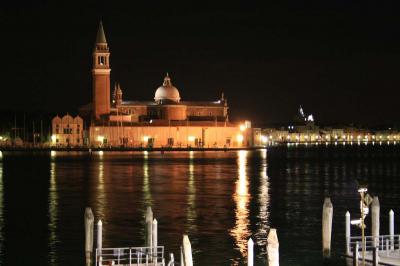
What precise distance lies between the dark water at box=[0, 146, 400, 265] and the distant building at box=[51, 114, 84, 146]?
61465 millimetres

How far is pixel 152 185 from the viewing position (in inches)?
2042

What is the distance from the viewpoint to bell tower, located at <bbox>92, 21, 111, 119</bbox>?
411 ft

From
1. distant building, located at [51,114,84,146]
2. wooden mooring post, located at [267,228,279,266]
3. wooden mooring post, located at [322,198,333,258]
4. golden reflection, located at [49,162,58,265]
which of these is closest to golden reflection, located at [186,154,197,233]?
golden reflection, located at [49,162,58,265]

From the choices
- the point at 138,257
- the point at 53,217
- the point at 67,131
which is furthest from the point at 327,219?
the point at 67,131

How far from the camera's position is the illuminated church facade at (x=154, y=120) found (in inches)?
4990

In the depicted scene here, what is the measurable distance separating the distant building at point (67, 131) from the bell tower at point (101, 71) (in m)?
4.40

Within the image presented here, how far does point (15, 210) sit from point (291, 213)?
1190 cm

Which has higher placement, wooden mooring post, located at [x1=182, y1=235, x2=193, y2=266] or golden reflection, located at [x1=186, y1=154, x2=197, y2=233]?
wooden mooring post, located at [x1=182, y1=235, x2=193, y2=266]

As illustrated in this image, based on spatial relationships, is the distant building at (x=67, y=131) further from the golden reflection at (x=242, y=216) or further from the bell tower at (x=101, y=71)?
the golden reflection at (x=242, y=216)

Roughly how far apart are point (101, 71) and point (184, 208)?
90.0 m

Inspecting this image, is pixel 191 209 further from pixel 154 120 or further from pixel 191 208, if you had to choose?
pixel 154 120

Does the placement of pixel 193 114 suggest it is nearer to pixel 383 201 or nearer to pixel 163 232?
pixel 383 201

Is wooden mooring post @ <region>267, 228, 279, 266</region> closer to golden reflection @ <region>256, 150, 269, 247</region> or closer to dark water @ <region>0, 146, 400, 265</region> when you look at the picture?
dark water @ <region>0, 146, 400, 265</region>

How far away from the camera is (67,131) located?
130375 millimetres
